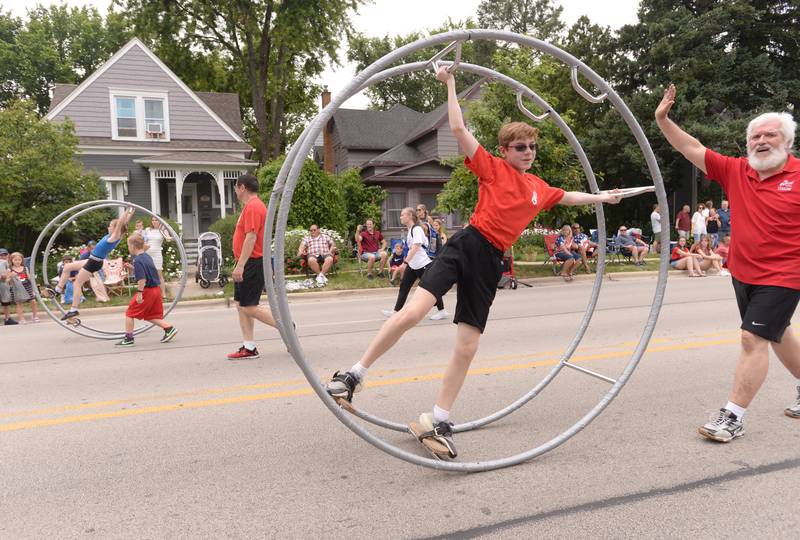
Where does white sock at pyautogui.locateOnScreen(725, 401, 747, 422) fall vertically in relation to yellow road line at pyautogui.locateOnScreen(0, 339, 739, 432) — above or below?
above

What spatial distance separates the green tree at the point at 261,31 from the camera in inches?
1155

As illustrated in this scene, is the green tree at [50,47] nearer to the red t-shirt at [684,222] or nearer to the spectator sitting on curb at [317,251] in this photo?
the spectator sitting on curb at [317,251]

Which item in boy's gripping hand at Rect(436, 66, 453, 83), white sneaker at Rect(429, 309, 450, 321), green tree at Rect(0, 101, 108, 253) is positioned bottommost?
white sneaker at Rect(429, 309, 450, 321)

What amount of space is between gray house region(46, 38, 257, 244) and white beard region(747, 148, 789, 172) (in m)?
22.4

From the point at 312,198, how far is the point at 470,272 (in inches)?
656

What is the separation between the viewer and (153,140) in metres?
24.9

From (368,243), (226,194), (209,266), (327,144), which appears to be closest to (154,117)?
(226,194)

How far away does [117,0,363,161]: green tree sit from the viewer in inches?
1155

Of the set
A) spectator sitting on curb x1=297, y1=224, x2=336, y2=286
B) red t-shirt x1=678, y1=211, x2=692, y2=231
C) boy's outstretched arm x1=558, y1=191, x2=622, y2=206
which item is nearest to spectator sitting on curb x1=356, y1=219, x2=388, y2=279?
spectator sitting on curb x1=297, y1=224, x2=336, y2=286

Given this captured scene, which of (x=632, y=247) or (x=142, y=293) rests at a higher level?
(x=632, y=247)

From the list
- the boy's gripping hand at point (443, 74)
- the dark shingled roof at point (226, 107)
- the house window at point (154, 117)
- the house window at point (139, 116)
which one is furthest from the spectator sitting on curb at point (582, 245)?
the dark shingled roof at point (226, 107)

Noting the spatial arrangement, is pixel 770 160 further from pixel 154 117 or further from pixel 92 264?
pixel 154 117

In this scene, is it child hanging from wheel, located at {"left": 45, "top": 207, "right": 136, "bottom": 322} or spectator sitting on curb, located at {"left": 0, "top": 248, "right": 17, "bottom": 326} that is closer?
child hanging from wheel, located at {"left": 45, "top": 207, "right": 136, "bottom": 322}

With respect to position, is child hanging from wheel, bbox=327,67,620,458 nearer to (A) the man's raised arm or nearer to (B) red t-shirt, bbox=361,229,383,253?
(A) the man's raised arm
